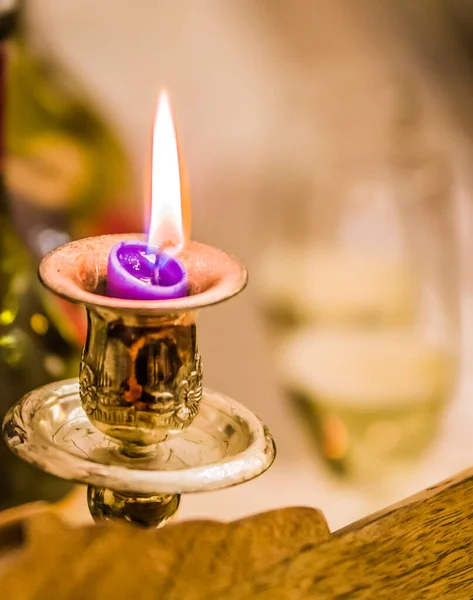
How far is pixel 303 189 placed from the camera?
2.31ft

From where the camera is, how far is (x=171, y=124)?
0.25 m

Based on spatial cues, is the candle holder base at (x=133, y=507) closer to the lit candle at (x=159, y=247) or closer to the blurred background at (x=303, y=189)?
the lit candle at (x=159, y=247)

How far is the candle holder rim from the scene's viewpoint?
21 centimetres

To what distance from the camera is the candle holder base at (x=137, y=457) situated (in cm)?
22

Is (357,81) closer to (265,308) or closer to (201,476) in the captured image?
(265,308)

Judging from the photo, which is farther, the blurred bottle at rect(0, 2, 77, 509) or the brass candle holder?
the blurred bottle at rect(0, 2, 77, 509)

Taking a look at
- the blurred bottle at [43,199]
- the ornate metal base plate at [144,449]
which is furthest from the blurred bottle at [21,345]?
the ornate metal base plate at [144,449]

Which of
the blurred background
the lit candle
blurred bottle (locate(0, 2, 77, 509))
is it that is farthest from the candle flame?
the blurred background

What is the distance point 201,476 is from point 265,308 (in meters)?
0.47

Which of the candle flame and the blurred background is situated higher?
the candle flame

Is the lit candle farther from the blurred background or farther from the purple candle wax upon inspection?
the blurred background

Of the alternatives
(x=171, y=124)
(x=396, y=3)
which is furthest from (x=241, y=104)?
(x=171, y=124)

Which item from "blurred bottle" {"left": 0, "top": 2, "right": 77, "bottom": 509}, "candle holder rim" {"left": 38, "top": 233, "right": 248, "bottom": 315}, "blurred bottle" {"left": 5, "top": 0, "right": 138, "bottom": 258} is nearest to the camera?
"candle holder rim" {"left": 38, "top": 233, "right": 248, "bottom": 315}

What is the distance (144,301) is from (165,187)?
0.04 metres
